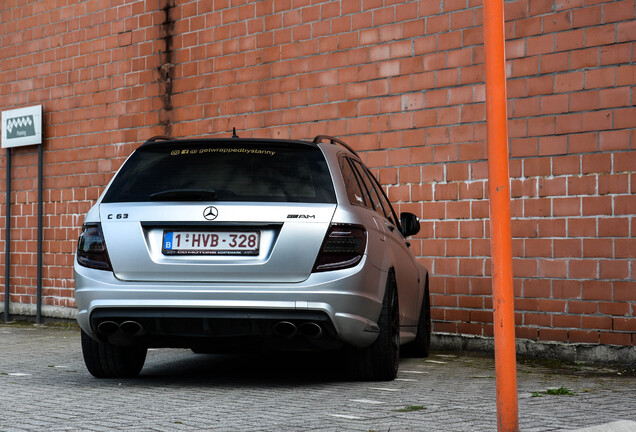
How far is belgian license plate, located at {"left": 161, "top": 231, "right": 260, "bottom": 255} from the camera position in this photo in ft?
22.5

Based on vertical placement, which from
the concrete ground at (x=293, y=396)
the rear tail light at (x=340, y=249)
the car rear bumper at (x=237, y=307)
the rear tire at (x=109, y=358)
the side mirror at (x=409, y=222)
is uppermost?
the side mirror at (x=409, y=222)

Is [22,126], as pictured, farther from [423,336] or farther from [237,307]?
[237,307]

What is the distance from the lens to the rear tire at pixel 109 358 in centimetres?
754

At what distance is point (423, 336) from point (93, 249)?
339 cm

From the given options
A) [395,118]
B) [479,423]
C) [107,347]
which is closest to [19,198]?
[395,118]

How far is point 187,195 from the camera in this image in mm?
7012

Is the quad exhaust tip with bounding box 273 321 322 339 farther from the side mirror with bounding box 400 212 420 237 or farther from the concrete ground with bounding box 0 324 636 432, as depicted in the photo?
the side mirror with bounding box 400 212 420 237

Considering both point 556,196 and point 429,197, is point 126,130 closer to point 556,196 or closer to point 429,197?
point 429,197

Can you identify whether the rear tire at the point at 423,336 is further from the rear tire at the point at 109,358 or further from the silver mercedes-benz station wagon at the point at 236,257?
the rear tire at the point at 109,358

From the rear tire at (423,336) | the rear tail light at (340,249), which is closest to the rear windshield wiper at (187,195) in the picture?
the rear tail light at (340,249)

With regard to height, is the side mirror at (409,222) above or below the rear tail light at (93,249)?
above

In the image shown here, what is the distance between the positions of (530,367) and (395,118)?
303cm

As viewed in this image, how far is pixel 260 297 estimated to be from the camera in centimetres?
675

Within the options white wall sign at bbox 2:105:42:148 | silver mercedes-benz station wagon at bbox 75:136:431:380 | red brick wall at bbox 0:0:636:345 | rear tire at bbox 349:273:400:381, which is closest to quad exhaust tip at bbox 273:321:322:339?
silver mercedes-benz station wagon at bbox 75:136:431:380
